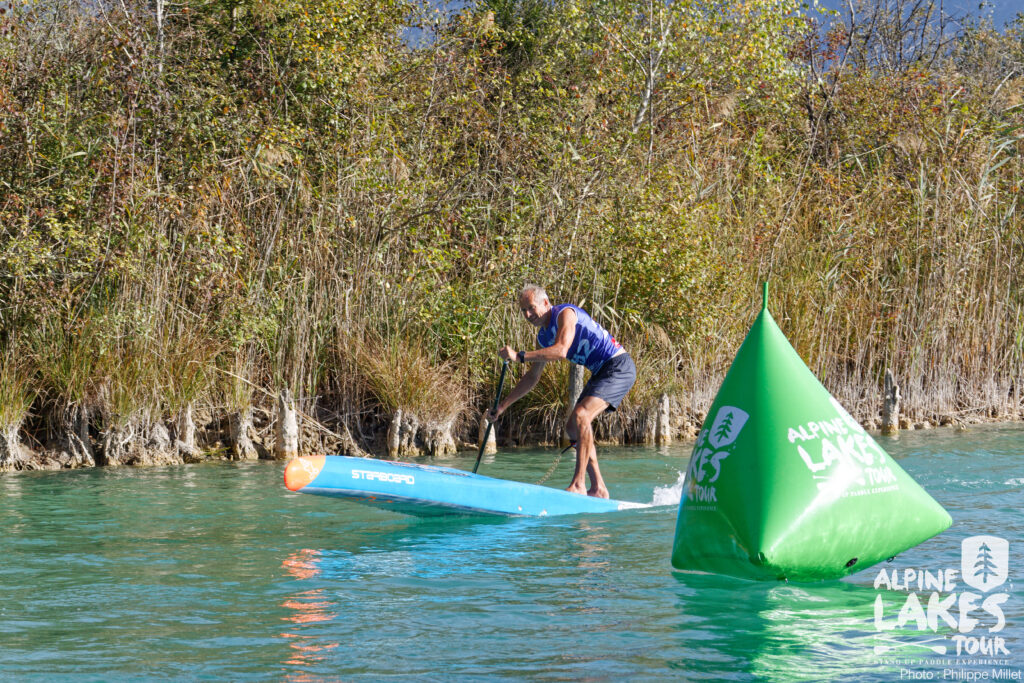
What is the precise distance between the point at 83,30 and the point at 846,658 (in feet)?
31.9

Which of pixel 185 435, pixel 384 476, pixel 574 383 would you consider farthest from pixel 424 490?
pixel 574 383

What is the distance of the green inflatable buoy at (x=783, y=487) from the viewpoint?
5.20 meters

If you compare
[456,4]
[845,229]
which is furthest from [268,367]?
[845,229]

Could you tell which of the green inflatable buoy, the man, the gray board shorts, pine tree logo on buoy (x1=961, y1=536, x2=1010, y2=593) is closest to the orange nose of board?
the man

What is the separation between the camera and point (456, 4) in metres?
15.3

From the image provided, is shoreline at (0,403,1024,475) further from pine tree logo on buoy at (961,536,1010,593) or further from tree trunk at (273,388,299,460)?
pine tree logo on buoy at (961,536,1010,593)

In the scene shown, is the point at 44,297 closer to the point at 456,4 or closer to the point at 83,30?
the point at 83,30

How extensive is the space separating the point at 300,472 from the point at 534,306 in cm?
224

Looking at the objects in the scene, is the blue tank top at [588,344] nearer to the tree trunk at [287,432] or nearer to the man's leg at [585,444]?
the man's leg at [585,444]

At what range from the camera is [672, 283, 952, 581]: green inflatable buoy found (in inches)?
205

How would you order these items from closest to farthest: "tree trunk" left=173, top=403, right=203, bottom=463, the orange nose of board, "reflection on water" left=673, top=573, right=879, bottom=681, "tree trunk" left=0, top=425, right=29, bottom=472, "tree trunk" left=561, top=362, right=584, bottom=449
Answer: "reflection on water" left=673, top=573, right=879, bottom=681
the orange nose of board
"tree trunk" left=0, top=425, right=29, bottom=472
"tree trunk" left=173, top=403, right=203, bottom=463
"tree trunk" left=561, top=362, right=584, bottom=449

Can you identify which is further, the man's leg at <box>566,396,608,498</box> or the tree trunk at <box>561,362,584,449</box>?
the tree trunk at <box>561,362,584,449</box>

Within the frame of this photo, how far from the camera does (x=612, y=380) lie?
9055 millimetres

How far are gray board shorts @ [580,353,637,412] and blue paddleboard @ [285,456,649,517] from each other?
0.82 m
